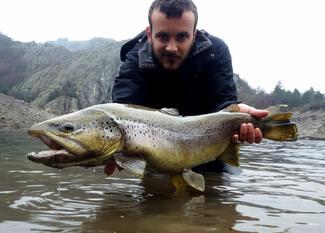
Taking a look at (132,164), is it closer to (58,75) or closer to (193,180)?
(193,180)

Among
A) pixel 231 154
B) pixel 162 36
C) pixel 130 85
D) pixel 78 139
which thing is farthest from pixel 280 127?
pixel 78 139

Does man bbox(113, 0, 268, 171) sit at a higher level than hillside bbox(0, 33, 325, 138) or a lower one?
lower

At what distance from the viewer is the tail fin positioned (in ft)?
12.9

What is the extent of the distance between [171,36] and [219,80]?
0.96 metres

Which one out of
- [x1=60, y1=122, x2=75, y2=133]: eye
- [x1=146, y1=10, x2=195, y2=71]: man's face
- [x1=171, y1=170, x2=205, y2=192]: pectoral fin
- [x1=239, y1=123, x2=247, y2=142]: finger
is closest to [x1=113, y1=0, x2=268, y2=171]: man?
[x1=146, y1=10, x2=195, y2=71]: man's face

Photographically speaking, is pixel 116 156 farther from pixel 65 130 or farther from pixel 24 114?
pixel 24 114

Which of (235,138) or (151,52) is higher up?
(151,52)

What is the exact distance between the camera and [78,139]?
9.85 ft

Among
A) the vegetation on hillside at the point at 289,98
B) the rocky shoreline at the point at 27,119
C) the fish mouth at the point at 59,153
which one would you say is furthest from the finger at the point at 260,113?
the vegetation on hillside at the point at 289,98

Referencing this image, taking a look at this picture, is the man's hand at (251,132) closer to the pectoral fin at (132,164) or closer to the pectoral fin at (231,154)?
the pectoral fin at (231,154)

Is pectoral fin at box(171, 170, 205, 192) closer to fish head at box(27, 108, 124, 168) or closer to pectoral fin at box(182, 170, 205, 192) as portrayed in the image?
pectoral fin at box(182, 170, 205, 192)

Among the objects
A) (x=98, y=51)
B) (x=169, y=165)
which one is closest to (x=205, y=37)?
(x=169, y=165)

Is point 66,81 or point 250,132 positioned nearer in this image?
point 250,132

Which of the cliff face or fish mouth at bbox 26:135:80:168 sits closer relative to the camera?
fish mouth at bbox 26:135:80:168
